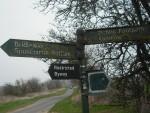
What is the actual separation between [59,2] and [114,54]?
256 centimetres

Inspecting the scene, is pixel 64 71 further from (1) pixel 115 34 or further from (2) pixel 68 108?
(2) pixel 68 108

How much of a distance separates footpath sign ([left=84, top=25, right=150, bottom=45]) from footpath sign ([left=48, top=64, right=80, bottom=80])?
0.62m

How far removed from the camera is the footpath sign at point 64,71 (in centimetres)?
905

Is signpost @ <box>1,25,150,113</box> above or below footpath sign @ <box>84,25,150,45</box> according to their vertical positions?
below

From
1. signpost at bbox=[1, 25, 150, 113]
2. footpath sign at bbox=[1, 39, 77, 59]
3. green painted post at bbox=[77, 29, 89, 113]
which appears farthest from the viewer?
green painted post at bbox=[77, 29, 89, 113]

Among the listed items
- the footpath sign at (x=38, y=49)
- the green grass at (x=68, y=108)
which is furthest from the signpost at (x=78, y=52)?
the green grass at (x=68, y=108)

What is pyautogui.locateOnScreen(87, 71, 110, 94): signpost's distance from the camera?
884cm

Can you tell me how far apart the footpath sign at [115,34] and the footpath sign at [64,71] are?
0.62 m

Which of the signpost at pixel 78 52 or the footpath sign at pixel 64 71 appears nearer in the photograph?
the signpost at pixel 78 52

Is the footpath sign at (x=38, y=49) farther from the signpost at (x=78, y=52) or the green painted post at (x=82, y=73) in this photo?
the green painted post at (x=82, y=73)

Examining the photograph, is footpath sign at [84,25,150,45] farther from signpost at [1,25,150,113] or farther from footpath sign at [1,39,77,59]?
footpath sign at [1,39,77,59]

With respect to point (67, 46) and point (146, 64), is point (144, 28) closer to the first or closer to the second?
point (67, 46)

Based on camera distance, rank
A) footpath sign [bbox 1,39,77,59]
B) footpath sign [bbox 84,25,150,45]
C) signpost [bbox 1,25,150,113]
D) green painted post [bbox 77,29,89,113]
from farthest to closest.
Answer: footpath sign [bbox 84,25,150,45] < green painted post [bbox 77,29,89,113] < signpost [bbox 1,25,150,113] < footpath sign [bbox 1,39,77,59]

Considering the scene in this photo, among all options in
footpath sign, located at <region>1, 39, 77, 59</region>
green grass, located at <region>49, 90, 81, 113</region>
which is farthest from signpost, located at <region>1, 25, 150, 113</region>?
green grass, located at <region>49, 90, 81, 113</region>
